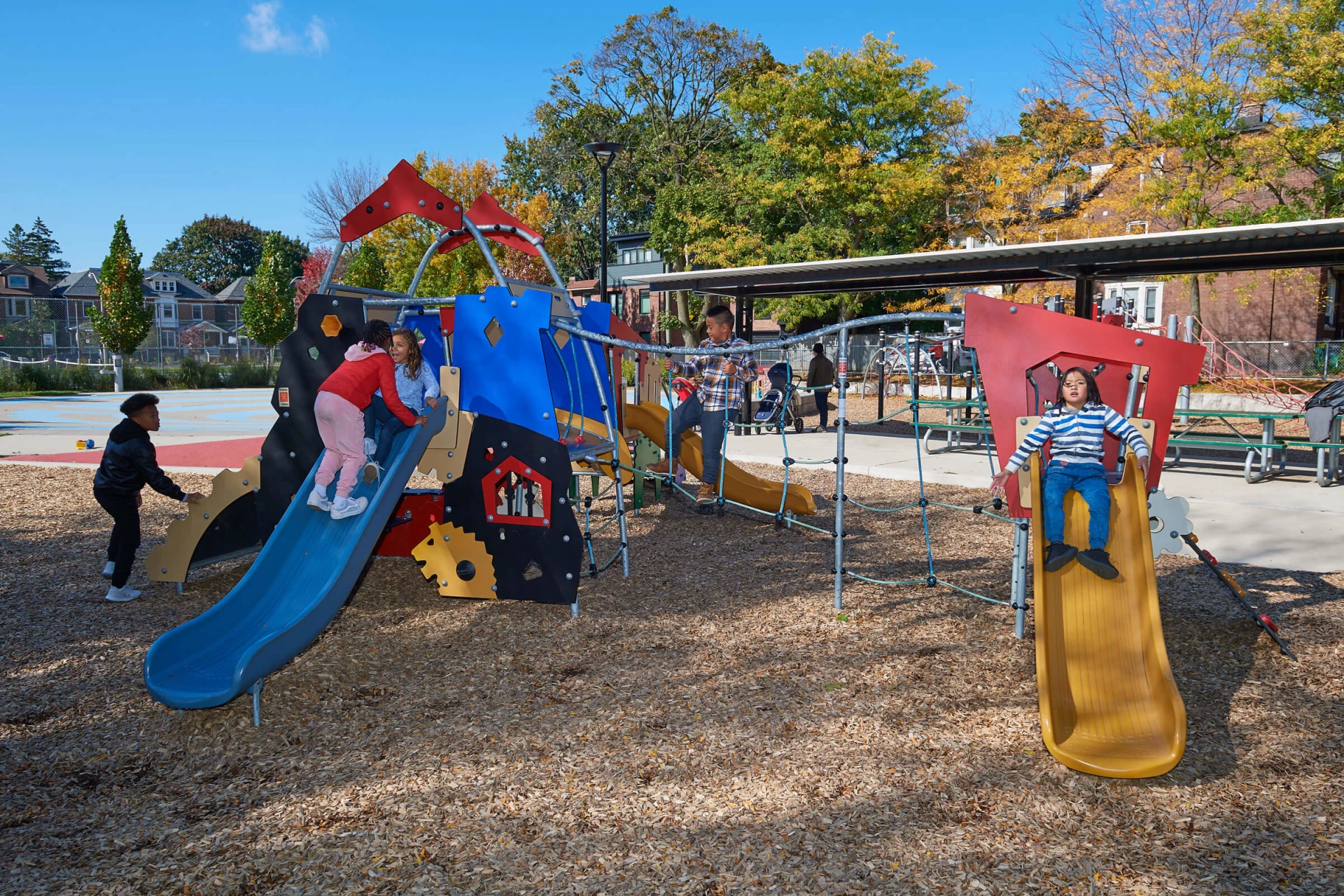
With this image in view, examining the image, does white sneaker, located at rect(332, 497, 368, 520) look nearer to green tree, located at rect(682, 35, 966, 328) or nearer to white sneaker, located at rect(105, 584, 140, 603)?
white sneaker, located at rect(105, 584, 140, 603)

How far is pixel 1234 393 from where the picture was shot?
68.2ft

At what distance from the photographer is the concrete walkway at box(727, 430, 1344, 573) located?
7.12 metres

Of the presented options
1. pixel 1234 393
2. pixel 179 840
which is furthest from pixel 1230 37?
pixel 179 840

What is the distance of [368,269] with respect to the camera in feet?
125

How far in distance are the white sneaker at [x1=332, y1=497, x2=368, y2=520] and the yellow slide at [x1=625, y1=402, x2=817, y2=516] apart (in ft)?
12.3

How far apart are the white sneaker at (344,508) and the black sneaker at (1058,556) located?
153 inches

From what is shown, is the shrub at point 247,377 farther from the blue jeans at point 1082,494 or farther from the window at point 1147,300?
the blue jeans at point 1082,494

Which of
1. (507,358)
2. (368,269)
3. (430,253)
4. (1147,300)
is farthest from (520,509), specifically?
(368,269)

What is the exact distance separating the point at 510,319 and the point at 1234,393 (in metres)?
21.2

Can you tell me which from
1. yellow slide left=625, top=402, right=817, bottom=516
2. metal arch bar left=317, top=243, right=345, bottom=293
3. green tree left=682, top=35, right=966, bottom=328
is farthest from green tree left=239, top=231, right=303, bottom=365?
metal arch bar left=317, top=243, right=345, bottom=293

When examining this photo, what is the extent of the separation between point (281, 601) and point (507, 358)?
201 cm

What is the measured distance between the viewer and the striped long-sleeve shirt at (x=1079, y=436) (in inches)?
188

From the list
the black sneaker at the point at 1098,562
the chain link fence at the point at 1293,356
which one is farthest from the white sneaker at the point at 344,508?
the chain link fence at the point at 1293,356

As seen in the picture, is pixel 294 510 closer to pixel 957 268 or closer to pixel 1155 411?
pixel 1155 411
